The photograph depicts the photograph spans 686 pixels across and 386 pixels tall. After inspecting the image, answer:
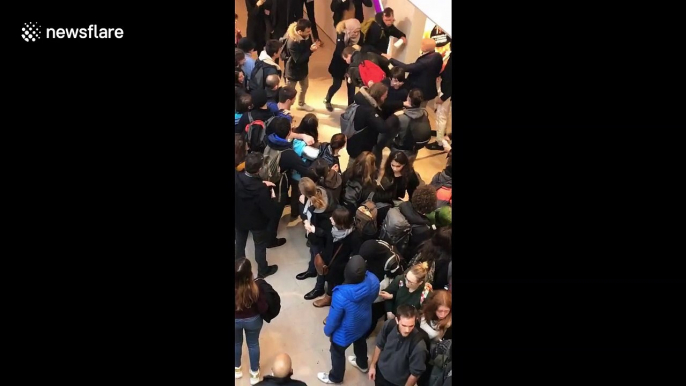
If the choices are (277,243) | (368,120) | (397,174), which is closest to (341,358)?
(397,174)

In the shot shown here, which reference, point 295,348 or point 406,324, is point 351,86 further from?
point 406,324

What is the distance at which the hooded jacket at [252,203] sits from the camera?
542cm

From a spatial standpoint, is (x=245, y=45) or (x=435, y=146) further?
(x=435, y=146)

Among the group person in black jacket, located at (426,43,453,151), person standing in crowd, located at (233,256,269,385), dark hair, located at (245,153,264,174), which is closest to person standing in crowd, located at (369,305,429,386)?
person standing in crowd, located at (233,256,269,385)

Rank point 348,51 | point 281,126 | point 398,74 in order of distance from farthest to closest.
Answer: point 348,51
point 398,74
point 281,126

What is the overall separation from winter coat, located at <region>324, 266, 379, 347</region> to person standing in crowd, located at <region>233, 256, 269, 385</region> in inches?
19.8

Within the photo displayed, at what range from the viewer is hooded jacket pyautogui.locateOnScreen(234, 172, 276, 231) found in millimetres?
5418

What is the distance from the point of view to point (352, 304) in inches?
181

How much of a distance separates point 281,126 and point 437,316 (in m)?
2.33

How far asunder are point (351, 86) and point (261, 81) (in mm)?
1780
